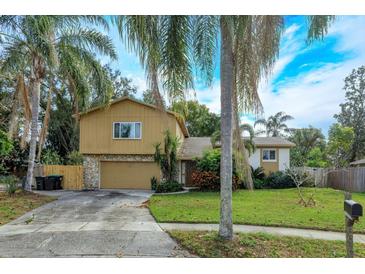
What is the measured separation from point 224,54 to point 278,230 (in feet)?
14.4

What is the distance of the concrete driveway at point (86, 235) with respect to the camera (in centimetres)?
568

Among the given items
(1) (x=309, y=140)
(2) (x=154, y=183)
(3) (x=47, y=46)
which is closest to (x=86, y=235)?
(3) (x=47, y=46)

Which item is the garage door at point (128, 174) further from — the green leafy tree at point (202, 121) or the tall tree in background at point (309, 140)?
the tall tree in background at point (309, 140)

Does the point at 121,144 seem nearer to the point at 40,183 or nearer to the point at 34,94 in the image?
the point at 40,183

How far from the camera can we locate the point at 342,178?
18703 mm

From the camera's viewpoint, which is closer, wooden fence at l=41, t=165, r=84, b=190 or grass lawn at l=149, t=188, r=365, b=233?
grass lawn at l=149, t=188, r=365, b=233

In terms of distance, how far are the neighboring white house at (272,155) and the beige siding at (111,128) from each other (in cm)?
752

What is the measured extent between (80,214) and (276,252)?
20.9 feet

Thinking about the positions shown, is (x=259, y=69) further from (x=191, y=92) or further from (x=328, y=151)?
(x=328, y=151)

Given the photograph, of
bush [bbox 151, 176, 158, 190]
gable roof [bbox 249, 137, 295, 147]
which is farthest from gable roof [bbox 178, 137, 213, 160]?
gable roof [bbox 249, 137, 295, 147]

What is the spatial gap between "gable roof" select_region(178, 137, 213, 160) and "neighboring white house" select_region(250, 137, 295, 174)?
366cm

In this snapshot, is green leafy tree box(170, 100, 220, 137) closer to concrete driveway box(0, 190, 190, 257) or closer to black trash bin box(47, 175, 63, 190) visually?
black trash bin box(47, 175, 63, 190)

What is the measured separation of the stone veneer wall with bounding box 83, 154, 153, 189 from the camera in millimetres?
17453

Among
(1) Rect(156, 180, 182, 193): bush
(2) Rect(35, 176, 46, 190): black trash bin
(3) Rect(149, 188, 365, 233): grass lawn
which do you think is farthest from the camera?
(2) Rect(35, 176, 46, 190): black trash bin
